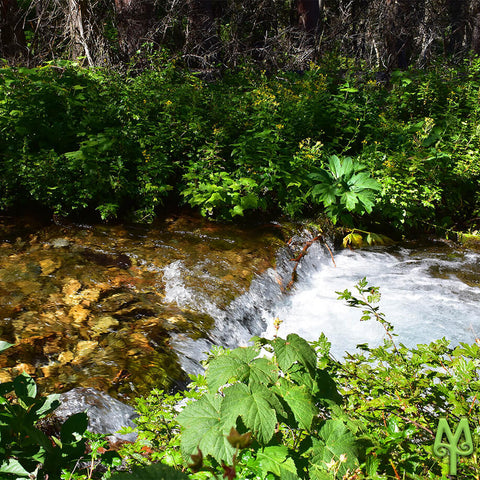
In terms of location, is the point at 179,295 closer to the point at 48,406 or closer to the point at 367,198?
the point at 48,406

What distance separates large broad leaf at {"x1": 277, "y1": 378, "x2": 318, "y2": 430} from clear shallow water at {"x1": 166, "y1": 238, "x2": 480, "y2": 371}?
198cm

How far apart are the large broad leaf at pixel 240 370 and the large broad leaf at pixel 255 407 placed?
3 centimetres

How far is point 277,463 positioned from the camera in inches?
47.6

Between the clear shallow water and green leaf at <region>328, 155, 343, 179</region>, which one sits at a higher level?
green leaf at <region>328, 155, 343, 179</region>

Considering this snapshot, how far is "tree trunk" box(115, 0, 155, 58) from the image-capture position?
8.79 m

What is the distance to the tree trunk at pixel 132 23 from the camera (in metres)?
8.79

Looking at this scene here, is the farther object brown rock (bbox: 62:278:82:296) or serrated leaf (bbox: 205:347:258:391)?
brown rock (bbox: 62:278:82:296)

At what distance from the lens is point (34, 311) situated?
362 centimetres

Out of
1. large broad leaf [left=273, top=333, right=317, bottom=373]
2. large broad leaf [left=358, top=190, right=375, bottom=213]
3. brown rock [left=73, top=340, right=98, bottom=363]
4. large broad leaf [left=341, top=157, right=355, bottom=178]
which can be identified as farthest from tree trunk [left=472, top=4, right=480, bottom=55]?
large broad leaf [left=273, top=333, right=317, bottom=373]

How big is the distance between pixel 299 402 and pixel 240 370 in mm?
218

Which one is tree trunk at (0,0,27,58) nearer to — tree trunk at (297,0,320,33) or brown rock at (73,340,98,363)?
tree trunk at (297,0,320,33)

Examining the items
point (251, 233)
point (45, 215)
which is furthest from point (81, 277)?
point (251, 233)

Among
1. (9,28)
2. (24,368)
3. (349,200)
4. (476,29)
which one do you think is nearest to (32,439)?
(24,368)

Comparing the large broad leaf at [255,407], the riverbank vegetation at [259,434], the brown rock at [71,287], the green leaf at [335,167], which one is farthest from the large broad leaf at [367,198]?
the large broad leaf at [255,407]
